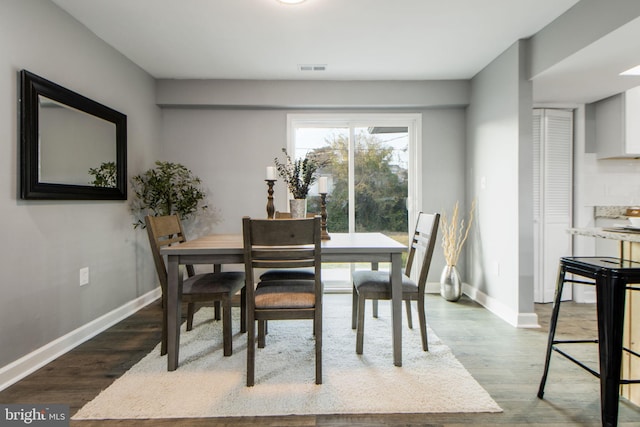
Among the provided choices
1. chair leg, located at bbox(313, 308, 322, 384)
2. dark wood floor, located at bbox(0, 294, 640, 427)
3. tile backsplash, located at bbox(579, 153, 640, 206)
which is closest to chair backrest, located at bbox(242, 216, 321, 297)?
chair leg, located at bbox(313, 308, 322, 384)

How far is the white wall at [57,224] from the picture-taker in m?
1.98

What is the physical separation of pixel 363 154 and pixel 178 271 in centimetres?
264

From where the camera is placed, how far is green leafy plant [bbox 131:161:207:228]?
11.1 ft

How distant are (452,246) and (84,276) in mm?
3392

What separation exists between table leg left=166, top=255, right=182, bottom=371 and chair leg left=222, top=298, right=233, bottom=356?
0.88 feet

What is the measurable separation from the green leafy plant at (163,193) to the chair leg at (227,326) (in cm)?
166

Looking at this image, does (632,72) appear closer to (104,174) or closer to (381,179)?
(381,179)

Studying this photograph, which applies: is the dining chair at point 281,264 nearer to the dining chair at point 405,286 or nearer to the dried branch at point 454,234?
the dining chair at point 405,286

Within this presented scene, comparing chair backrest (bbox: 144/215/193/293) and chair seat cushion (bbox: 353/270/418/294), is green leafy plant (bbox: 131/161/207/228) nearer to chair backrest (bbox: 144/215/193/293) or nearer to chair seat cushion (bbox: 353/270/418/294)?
chair backrest (bbox: 144/215/193/293)

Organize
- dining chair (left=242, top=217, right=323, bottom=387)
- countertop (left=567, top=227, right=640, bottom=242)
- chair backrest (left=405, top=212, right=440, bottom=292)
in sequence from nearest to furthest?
1. countertop (left=567, top=227, right=640, bottom=242)
2. dining chair (left=242, top=217, right=323, bottom=387)
3. chair backrest (left=405, top=212, right=440, bottom=292)

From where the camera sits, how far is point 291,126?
4000 millimetres

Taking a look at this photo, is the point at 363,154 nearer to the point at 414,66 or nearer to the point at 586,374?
the point at 414,66

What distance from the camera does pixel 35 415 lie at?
168 cm

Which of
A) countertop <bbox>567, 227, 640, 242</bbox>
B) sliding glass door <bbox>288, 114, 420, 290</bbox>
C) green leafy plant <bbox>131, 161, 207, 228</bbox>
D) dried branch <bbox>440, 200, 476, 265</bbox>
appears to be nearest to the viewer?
countertop <bbox>567, 227, 640, 242</bbox>
